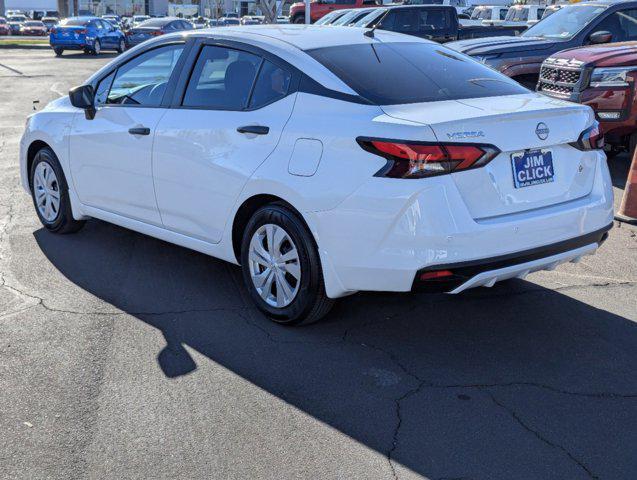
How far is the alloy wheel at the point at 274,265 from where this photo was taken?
457cm

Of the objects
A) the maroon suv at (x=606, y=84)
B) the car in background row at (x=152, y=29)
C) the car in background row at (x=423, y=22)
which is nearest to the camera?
the maroon suv at (x=606, y=84)

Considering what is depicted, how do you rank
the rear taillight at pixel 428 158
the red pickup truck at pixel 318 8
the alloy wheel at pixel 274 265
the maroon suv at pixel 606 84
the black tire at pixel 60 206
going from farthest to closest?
the red pickup truck at pixel 318 8 → the maroon suv at pixel 606 84 → the black tire at pixel 60 206 → the alloy wheel at pixel 274 265 → the rear taillight at pixel 428 158

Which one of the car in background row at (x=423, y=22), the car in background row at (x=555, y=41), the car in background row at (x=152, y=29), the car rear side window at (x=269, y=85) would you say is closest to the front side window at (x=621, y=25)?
the car in background row at (x=555, y=41)

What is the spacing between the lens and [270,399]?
383 centimetres

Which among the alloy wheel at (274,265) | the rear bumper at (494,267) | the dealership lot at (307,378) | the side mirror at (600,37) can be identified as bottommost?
the dealership lot at (307,378)

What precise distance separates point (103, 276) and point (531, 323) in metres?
3.00

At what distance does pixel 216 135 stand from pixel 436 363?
1955mm

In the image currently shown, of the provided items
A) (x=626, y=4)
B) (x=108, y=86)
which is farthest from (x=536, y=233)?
(x=626, y=4)

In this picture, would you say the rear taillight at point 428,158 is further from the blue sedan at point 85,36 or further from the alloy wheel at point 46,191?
the blue sedan at point 85,36

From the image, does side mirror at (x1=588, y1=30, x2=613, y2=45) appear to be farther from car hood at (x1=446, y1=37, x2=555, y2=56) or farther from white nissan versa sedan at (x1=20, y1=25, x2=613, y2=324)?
white nissan versa sedan at (x1=20, y1=25, x2=613, y2=324)

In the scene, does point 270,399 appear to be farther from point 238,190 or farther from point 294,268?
point 238,190

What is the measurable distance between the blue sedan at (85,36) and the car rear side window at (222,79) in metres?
30.7

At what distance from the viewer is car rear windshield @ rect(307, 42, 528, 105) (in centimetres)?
446

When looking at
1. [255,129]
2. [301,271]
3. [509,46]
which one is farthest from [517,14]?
[301,271]
